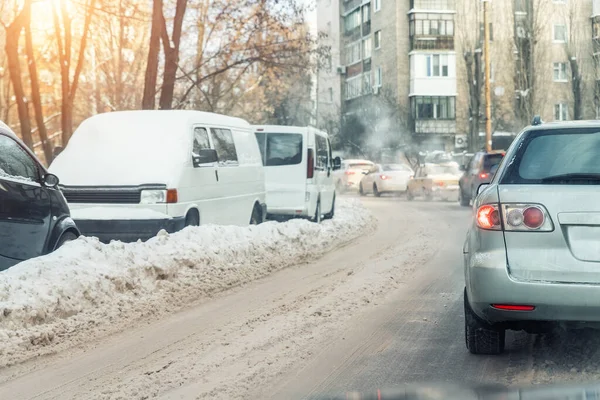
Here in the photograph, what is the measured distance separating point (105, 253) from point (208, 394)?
165 inches

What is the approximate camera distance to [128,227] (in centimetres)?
1223

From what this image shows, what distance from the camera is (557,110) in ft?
205

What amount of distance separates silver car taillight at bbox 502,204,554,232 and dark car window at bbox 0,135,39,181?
14.9 ft

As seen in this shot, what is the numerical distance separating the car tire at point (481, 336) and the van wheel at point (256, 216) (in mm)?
9299

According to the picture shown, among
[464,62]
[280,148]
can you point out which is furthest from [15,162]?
[464,62]

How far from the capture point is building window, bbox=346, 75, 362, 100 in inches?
2917

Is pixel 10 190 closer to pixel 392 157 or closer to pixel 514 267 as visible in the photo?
pixel 514 267

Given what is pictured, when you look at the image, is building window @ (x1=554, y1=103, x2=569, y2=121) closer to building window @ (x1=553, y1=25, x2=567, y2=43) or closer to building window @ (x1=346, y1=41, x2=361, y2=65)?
building window @ (x1=553, y1=25, x2=567, y2=43)

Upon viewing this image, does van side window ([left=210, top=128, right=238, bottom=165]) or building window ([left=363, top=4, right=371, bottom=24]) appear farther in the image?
building window ([left=363, top=4, right=371, bottom=24])

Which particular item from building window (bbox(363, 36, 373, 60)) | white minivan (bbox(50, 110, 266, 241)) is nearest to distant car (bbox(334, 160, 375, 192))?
white minivan (bbox(50, 110, 266, 241))

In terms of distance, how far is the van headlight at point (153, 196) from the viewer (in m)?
12.3

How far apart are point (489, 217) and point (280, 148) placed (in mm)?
12556

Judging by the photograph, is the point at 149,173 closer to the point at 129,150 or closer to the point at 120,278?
the point at 129,150

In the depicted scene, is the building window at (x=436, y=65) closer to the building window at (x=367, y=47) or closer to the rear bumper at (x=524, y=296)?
the building window at (x=367, y=47)
